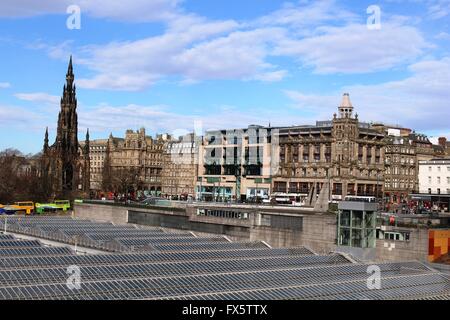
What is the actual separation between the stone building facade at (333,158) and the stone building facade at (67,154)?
5706 centimetres

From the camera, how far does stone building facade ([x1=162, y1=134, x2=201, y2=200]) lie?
584 feet

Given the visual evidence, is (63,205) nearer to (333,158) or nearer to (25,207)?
(25,207)

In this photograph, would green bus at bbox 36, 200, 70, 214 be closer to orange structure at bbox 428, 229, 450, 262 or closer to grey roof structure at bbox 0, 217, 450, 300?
grey roof structure at bbox 0, 217, 450, 300

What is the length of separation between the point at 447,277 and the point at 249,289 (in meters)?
16.9

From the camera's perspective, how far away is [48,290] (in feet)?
107

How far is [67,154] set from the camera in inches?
6422

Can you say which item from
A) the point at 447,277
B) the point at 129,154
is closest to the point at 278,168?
the point at 129,154

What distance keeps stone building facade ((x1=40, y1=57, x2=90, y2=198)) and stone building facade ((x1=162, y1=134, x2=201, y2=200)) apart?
28.0 m

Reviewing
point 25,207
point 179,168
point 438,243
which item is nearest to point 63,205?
point 25,207

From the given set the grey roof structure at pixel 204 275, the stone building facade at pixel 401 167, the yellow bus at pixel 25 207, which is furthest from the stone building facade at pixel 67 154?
the grey roof structure at pixel 204 275

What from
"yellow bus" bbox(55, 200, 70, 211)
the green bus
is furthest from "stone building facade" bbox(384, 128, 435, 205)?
the green bus

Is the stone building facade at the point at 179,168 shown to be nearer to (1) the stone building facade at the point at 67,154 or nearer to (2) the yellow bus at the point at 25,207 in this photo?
(1) the stone building facade at the point at 67,154
